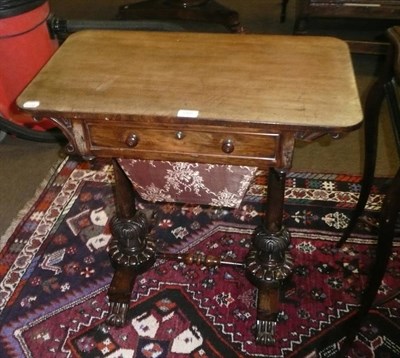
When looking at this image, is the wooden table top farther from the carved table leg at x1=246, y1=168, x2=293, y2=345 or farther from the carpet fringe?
the carpet fringe

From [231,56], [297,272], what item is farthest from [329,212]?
[231,56]

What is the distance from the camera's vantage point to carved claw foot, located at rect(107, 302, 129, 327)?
1.73 meters

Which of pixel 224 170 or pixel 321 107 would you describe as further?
pixel 224 170

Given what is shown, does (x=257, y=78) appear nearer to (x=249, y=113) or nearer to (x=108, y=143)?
(x=249, y=113)

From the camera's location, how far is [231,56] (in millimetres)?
1446

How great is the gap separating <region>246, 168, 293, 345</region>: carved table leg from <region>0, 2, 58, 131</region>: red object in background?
4.53ft

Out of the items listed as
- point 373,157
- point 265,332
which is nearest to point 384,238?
point 373,157

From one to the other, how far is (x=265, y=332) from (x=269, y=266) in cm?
23

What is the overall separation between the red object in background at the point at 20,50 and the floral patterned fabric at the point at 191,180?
104 cm

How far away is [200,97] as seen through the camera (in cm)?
124

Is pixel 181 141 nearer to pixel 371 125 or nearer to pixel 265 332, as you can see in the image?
pixel 371 125

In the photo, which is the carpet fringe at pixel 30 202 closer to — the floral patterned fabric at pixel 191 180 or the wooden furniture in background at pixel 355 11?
the floral patterned fabric at pixel 191 180

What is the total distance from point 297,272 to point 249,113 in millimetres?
955

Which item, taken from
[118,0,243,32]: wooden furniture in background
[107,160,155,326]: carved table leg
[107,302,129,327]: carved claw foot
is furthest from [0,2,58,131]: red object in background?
[118,0,243,32]: wooden furniture in background
